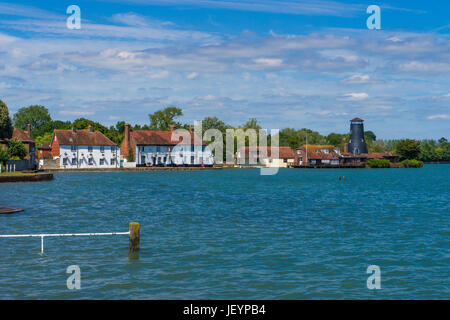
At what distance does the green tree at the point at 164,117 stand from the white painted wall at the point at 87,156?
131ft

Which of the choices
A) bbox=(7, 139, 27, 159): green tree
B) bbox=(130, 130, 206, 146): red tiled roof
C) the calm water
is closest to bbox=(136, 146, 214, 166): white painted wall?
bbox=(130, 130, 206, 146): red tiled roof

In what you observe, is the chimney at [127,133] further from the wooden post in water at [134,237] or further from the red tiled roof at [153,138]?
the wooden post in water at [134,237]

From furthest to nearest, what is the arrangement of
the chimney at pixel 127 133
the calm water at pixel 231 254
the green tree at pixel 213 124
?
1. the green tree at pixel 213 124
2. the chimney at pixel 127 133
3. the calm water at pixel 231 254

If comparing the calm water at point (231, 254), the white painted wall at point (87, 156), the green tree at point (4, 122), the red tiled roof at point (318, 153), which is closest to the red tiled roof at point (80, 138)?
the white painted wall at point (87, 156)

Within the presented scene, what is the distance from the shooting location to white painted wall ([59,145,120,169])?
136625 millimetres

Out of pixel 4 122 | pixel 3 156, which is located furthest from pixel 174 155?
pixel 4 122

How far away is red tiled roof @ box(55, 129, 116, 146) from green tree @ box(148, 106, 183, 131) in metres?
41.1

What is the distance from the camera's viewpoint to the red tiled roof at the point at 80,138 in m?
137

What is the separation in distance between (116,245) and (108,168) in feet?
388

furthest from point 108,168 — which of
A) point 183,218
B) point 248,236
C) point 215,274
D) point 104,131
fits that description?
point 215,274

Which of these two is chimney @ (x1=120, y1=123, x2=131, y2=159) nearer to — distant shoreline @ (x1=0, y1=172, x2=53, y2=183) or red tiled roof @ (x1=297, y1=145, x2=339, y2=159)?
distant shoreline @ (x1=0, y1=172, x2=53, y2=183)

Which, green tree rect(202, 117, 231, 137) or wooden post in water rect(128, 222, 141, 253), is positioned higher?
green tree rect(202, 117, 231, 137)

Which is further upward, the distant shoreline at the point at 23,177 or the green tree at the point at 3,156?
the green tree at the point at 3,156

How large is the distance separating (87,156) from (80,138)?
16.9 feet
